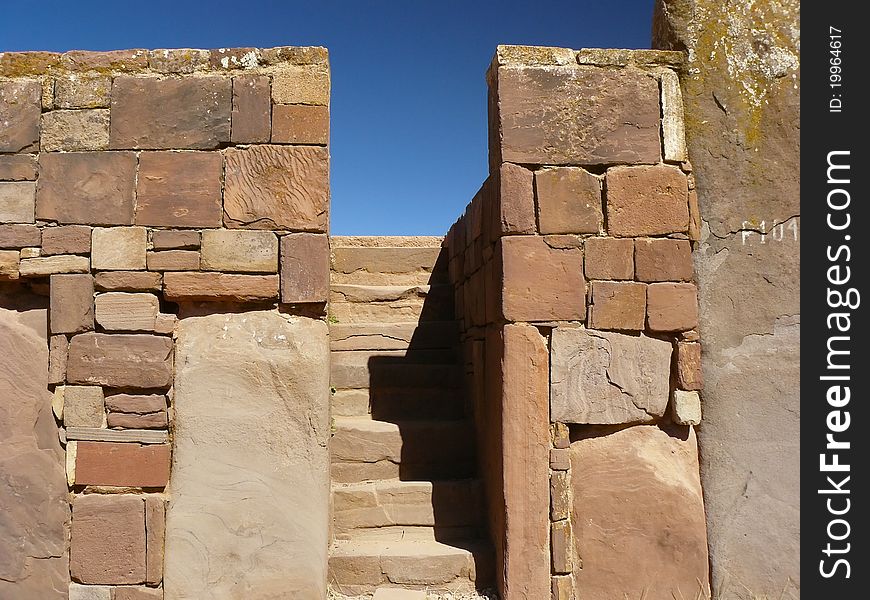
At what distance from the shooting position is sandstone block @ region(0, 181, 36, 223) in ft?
Answer: 12.9

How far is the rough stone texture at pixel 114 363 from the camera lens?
3854mm

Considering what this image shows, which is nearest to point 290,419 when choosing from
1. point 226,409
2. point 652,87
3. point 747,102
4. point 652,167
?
point 226,409

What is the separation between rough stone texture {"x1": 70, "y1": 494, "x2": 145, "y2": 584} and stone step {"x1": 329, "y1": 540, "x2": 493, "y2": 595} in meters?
1.14

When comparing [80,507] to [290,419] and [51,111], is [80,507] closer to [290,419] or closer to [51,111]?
[290,419]

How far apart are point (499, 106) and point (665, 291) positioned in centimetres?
146

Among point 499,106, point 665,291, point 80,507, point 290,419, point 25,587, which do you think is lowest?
point 25,587

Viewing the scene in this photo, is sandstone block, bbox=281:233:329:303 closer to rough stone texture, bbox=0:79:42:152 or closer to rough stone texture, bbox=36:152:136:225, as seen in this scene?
rough stone texture, bbox=36:152:136:225

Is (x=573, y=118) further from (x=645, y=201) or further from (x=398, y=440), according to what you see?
(x=398, y=440)

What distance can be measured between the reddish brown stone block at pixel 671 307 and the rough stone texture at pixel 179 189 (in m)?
2.53

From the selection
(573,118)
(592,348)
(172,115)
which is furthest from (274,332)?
(573,118)

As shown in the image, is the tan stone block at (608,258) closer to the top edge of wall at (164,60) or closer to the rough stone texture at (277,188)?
the rough stone texture at (277,188)

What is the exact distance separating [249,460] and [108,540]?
87 cm

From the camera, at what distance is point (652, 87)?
422 centimetres

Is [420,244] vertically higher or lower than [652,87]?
lower
